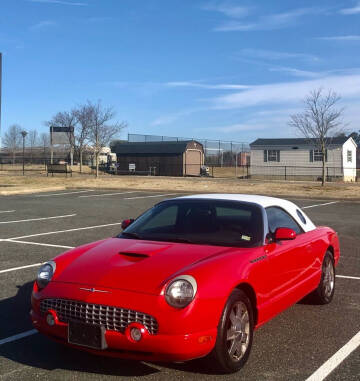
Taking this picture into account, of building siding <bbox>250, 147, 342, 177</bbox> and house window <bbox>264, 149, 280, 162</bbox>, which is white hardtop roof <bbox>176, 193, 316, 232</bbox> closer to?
A: building siding <bbox>250, 147, 342, 177</bbox>

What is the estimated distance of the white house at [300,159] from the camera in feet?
140

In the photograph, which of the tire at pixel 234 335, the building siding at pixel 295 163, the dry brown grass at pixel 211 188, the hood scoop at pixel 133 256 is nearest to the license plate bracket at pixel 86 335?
the hood scoop at pixel 133 256

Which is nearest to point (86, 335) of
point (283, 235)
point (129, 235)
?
point (129, 235)

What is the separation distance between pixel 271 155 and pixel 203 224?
41.4 m

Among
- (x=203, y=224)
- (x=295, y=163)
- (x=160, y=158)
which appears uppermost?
(x=160, y=158)

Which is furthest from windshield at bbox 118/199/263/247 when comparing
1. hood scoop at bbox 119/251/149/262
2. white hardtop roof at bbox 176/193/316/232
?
hood scoop at bbox 119/251/149/262

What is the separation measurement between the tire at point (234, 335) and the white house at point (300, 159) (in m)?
38.3

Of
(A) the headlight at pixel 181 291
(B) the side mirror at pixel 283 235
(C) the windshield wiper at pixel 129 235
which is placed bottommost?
(A) the headlight at pixel 181 291

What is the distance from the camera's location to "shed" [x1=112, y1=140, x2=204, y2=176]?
50.7 m

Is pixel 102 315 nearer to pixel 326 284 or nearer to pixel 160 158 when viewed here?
pixel 326 284

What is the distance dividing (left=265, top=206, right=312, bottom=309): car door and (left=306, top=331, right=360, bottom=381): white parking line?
26.3 inches

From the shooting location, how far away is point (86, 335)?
12.3 feet

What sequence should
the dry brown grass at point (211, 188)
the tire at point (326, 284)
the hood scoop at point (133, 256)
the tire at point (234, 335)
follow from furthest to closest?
the dry brown grass at point (211, 188) < the tire at point (326, 284) < the hood scoop at point (133, 256) < the tire at point (234, 335)

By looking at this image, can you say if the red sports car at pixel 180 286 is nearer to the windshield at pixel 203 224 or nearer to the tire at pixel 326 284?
the windshield at pixel 203 224
